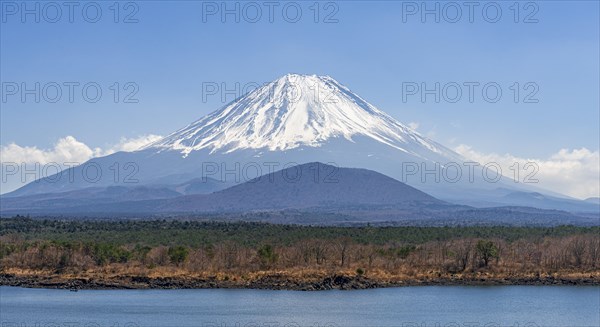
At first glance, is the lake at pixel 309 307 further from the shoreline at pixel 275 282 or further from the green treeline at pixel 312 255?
the green treeline at pixel 312 255

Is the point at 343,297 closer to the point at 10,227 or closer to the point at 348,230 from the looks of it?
the point at 348,230

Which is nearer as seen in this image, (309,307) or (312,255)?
(309,307)

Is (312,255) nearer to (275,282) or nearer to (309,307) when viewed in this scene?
(275,282)

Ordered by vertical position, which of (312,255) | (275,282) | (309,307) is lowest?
(309,307)

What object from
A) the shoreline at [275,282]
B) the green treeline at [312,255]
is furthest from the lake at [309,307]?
the green treeline at [312,255]

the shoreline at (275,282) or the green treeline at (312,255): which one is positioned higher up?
the green treeline at (312,255)

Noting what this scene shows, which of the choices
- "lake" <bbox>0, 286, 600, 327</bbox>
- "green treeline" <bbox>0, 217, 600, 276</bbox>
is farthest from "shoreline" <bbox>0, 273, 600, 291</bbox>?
"green treeline" <bbox>0, 217, 600, 276</bbox>

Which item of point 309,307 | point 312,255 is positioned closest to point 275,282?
point 312,255
